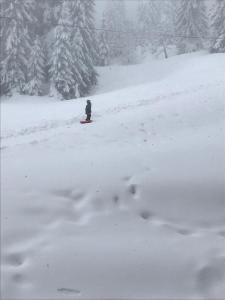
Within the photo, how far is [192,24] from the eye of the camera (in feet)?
159

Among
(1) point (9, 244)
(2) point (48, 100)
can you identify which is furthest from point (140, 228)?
(2) point (48, 100)

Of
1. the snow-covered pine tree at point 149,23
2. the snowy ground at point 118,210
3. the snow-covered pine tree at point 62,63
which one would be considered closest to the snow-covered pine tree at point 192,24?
A: the snow-covered pine tree at point 62,63

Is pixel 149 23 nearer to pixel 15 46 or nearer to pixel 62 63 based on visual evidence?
pixel 62 63

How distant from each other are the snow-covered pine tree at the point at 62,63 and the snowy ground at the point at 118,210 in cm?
1855

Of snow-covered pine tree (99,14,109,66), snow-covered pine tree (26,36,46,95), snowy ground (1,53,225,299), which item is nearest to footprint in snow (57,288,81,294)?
snowy ground (1,53,225,299)

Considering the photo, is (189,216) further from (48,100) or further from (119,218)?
(48,100)

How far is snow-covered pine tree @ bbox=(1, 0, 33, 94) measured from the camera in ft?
120

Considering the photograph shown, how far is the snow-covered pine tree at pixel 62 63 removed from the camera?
36406 mm

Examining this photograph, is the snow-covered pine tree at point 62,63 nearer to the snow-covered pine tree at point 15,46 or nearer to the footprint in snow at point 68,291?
the snow-covered pine tree at point 15,46

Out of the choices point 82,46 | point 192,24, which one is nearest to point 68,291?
point 82,46

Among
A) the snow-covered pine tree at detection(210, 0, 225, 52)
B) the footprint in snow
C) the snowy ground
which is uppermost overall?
the snow-covered pine tree at detection(210, 0, 225, 52)

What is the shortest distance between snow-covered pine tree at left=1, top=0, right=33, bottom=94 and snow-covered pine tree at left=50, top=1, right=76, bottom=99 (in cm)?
286

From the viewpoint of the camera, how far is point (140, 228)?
397 inches

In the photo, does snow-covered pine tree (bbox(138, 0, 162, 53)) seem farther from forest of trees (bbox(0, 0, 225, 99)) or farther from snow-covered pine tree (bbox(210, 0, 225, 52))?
snow-covered pine tree (bbox(210, 0, 225, 52))
